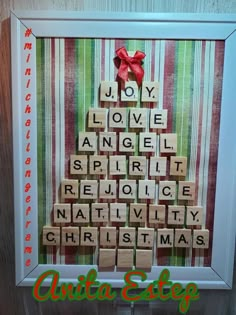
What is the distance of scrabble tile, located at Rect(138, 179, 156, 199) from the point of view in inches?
34.7

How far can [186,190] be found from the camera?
0.88m

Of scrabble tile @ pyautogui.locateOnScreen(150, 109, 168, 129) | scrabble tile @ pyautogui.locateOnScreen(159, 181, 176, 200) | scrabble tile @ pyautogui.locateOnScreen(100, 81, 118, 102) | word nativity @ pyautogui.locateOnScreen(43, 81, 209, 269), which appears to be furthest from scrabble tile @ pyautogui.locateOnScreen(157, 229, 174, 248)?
scrabble tile @ pyautogui.locateOnScreen(100, 81, 118, 102)

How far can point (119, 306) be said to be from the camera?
958 millimetres

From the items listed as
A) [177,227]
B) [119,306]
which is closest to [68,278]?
[119,306]

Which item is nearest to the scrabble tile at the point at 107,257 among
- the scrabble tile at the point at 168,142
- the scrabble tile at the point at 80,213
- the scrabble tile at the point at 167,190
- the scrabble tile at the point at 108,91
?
the scrabble tile at the point at 80,213

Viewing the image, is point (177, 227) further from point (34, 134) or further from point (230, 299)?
point (34, 134)

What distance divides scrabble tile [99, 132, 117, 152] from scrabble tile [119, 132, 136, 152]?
19 millimetres

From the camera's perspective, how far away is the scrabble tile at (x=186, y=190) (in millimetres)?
883

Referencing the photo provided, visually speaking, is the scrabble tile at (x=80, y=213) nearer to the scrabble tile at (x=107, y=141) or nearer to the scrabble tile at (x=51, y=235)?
the scrabble tile at (x=51, y=235)

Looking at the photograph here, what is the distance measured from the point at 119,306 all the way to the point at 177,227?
1.04ft

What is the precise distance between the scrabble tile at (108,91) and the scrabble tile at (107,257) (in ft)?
1.45

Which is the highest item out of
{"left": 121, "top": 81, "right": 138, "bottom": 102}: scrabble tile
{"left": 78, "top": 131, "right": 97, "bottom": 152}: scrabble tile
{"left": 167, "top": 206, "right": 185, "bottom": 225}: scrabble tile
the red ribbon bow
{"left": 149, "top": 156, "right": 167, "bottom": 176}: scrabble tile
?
the red ribbon bow

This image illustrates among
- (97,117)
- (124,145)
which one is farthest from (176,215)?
(97,117)

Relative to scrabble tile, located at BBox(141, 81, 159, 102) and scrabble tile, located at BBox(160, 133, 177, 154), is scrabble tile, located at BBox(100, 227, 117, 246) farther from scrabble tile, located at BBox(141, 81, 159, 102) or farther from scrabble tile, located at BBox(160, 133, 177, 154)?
scrabble tile, located at BBox(141, 81, 159, 102)
